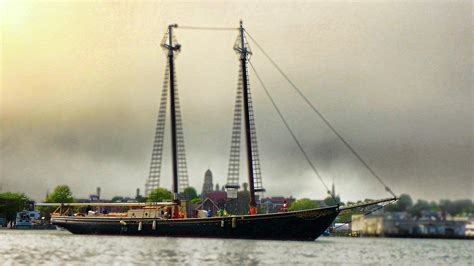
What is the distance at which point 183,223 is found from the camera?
68.5 m

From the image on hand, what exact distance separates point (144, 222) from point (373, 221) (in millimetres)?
32427

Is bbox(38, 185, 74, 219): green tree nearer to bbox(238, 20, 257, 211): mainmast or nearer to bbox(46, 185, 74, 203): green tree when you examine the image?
bbox(46, 185, 74, 203): green tree

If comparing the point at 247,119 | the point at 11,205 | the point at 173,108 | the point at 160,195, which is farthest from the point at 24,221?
the point at 247,119

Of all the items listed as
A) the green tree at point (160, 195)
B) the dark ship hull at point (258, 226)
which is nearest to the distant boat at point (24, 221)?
the green tree at point (160, 195)

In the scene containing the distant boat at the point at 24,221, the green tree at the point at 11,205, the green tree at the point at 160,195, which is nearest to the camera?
the distant boat at the point at 24,221

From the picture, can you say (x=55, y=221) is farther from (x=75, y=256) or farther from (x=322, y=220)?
(x=75, y=256)

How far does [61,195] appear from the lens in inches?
5827

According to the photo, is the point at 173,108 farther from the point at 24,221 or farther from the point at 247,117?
the point at 24,221

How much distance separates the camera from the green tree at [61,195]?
14688 cm

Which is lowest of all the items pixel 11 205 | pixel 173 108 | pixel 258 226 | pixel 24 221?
pixel 258 226

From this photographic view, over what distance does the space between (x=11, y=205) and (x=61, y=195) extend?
39.4 feet

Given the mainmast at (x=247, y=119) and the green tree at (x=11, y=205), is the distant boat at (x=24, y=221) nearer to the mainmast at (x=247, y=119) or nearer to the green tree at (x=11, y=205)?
the green tree at (x=11, y=205)

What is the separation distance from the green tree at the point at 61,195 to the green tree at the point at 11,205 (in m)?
6.55

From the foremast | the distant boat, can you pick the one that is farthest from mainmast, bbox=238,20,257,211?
the distant boat
